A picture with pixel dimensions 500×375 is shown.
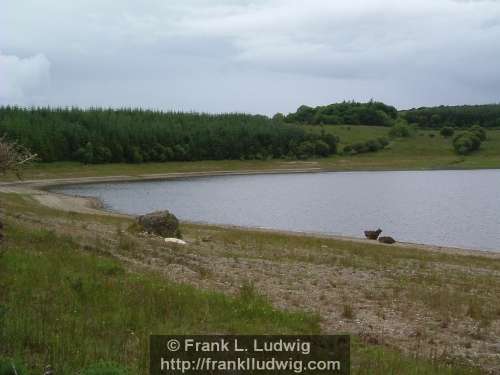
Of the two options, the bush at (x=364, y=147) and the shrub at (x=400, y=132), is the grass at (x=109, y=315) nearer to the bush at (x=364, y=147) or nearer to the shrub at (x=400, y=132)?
the bush at (x=364, y=147)

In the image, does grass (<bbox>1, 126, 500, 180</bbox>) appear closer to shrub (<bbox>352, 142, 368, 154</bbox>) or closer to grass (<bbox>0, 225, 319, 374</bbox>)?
shrub (<bbox>352, 142, 368, 154</bbox>)

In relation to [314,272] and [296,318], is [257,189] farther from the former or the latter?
[296,318]

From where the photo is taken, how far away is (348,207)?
226 feet

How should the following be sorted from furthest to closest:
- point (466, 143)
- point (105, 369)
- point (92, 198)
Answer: point (466, 143)
point (92, 198)
point (105, 369)

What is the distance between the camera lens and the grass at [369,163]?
13262 centimetres

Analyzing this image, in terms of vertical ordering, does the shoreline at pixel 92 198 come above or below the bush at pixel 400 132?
below

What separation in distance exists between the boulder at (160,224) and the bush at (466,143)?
157 m

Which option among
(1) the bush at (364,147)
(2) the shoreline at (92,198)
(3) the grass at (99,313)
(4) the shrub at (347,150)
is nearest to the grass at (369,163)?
(1) the bush at (364,147)

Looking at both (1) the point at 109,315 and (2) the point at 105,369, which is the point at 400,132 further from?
(2) the point at 105,369

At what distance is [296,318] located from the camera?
11.7 metres

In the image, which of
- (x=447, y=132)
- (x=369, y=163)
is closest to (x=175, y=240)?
(x=369, y=163)

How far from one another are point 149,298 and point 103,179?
364 ft

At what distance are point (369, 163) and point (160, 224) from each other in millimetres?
140535

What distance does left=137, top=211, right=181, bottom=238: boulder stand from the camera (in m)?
30.2
